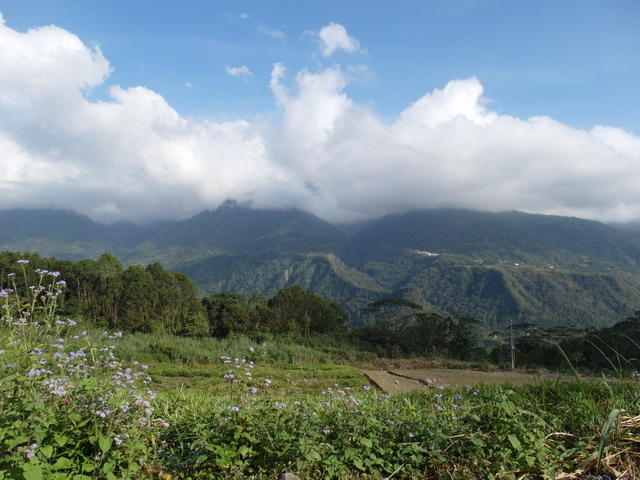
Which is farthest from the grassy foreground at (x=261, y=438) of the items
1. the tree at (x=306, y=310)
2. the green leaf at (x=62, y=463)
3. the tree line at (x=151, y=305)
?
the tree at (x=306, y=310)

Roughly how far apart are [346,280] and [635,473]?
139595 millimetres

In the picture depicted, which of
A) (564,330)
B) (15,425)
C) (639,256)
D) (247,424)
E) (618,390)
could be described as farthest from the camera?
(639,256)

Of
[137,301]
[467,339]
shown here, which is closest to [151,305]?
[137,301]

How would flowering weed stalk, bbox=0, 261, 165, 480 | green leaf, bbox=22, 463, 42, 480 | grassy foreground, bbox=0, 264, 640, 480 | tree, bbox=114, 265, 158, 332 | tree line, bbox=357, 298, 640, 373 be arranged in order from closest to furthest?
green leaf, bbox=22, 463, 42, 480, flowering weed stalk, bbox=0, 261, 165, 480, grassy foreground, bbox=0, 264, 640, 480, tree line, bbox=357, 298, 640, 373, tree, bbox=114, 265, 158, 332

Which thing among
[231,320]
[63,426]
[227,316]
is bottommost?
[231,320]

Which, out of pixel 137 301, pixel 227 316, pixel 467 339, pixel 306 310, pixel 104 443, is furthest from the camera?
pixel 306 310

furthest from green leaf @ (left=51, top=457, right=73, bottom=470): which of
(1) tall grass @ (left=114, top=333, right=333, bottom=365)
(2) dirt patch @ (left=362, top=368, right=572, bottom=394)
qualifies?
(1) tall grass @ (left=114, top=333, right=333, bottom=365)

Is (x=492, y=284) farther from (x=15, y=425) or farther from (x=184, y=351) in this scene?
(x=15, y=425)

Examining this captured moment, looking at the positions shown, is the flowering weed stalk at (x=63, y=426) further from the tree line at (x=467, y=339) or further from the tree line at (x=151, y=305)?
the tree line at (x=151, y=305)

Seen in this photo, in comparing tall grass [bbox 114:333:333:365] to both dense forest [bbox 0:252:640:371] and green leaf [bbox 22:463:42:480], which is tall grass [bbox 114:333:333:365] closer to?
dense forest [bbox 0:252:640:371]

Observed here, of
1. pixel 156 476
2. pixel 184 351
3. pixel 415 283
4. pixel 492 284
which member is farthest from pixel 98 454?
pixel 415 283

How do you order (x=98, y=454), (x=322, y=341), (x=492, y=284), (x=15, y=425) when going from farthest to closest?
1. (x=492, y=284)
2. (x=322, y=341)
3. (x=98, y=454)
4. (x=15, y=425)

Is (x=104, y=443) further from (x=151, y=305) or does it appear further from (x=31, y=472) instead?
(x=151, y=305)

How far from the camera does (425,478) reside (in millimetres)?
2918
